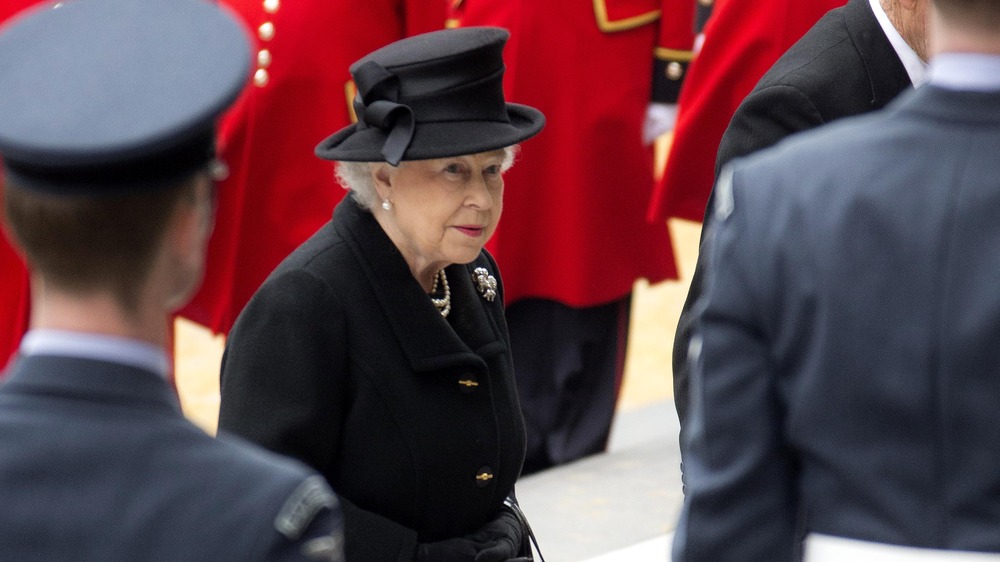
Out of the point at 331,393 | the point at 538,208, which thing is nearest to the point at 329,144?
the point at 331,393

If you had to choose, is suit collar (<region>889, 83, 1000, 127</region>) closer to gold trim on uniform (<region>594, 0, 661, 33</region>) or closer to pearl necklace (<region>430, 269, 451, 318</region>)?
pearl necklace (<region>430, 269, 451, 318</region>)

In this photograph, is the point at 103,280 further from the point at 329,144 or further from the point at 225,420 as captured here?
the point at 329,144

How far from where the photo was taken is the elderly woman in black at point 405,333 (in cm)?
257

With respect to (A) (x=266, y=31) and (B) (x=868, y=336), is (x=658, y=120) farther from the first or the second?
(B) (x=868, y=336)

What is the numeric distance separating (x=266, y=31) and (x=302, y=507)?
2968mm

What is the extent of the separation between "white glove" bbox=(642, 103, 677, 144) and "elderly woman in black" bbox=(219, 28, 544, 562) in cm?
206

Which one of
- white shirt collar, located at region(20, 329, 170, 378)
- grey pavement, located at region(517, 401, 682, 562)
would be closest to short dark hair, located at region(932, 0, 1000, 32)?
white shirt collar, located at region(20, 329, 170, 378)

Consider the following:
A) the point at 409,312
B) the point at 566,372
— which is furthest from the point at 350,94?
the point at 409,312

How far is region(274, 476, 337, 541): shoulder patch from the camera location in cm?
149

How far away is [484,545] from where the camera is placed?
2686 millimetres

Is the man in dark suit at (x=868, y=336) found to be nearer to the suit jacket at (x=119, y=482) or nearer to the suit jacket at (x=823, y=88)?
the suit jacket at (x=119, y=482)

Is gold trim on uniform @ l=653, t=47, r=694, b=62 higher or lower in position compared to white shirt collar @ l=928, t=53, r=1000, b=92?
lower

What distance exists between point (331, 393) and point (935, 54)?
1214mm

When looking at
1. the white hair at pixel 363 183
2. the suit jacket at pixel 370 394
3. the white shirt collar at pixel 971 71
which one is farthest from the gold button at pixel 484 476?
the white shirt collar at pixel 971 71
